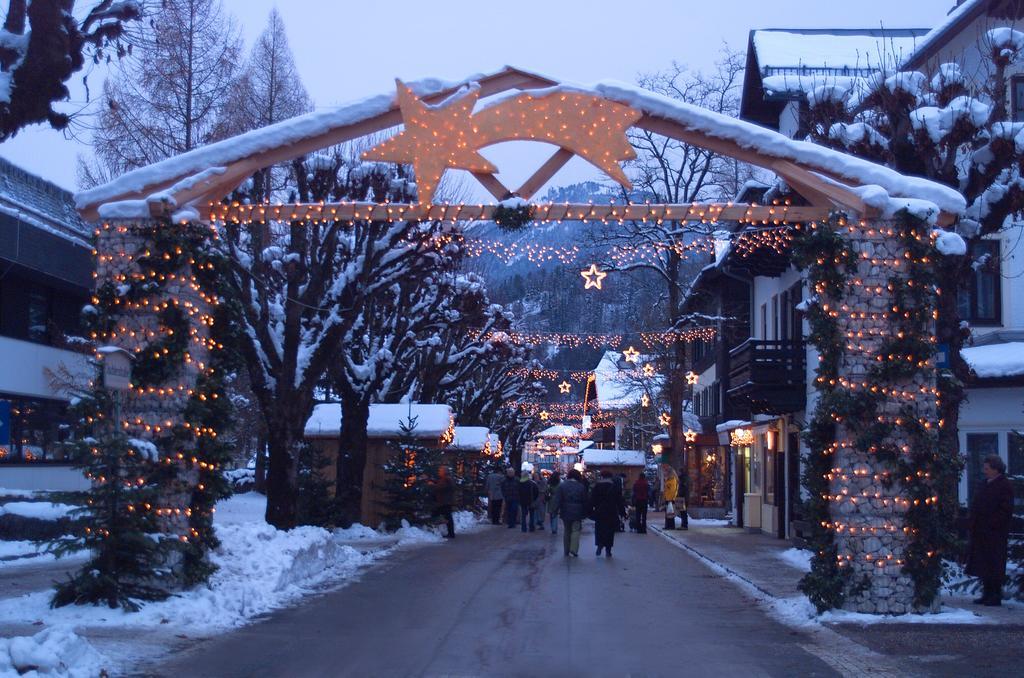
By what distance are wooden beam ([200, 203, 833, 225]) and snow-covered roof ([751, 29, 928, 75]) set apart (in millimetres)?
17432

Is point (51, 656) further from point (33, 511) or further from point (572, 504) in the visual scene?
point (572, 504)

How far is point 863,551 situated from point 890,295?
3.14 meters

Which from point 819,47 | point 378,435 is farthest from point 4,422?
point 819,47

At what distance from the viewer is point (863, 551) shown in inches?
561

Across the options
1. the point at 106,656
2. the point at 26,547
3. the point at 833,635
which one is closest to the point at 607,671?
the point at 833,635

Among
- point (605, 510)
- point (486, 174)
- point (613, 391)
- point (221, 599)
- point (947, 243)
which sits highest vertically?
point (613, 391)

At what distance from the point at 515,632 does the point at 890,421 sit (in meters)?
5.23

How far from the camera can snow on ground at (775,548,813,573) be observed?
21.4 m

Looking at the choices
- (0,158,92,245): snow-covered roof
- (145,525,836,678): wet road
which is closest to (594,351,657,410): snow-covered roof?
(0,158,92,245): snow-covered roof

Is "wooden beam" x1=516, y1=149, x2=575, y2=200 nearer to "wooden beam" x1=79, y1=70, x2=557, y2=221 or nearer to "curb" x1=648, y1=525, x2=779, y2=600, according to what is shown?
"wooden beam" x1=79, y1=70, x2=557, y2=221

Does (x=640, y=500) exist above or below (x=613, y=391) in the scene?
below

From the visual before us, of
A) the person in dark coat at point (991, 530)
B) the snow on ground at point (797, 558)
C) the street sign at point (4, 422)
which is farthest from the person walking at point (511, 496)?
the person in dark coat at point (991, 530)

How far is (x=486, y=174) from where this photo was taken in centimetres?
1491

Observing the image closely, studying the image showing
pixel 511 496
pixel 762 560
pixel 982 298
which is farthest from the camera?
pixel 511 496
